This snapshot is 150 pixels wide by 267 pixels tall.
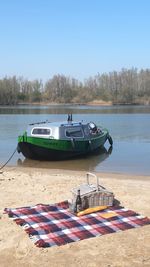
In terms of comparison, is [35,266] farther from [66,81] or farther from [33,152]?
[66,81]

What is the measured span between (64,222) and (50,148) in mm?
13021

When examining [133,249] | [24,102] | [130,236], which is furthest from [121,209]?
[24,102]

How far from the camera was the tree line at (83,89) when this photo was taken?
459 feet

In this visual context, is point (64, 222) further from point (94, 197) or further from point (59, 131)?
point (59, 131)

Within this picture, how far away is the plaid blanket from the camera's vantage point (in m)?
7.14

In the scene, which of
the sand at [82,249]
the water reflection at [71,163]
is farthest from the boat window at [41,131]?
the sand at [82,249]

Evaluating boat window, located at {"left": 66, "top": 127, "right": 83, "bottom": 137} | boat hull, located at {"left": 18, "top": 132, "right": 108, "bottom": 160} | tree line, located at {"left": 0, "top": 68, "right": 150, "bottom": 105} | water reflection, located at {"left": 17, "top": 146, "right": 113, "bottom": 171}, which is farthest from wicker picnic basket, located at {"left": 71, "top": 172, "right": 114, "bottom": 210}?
tree line, located at {"left": 0, "top": 68, "right": 150, "bottom": 105}

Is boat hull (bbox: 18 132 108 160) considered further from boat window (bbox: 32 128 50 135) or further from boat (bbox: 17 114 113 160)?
boat window (bbox: 32 128 50 135)

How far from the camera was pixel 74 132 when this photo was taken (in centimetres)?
2184

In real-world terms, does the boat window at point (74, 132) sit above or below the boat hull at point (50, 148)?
above

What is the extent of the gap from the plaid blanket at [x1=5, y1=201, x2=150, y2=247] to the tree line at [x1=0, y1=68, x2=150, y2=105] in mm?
128337

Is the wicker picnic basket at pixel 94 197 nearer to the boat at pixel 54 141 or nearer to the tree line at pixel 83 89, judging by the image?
the boat at pixel 54 141

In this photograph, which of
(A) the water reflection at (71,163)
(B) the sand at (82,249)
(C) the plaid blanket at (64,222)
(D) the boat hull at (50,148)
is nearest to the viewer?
(B) the sand at (82,249)

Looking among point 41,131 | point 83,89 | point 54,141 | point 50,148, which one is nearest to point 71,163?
point 50,148
